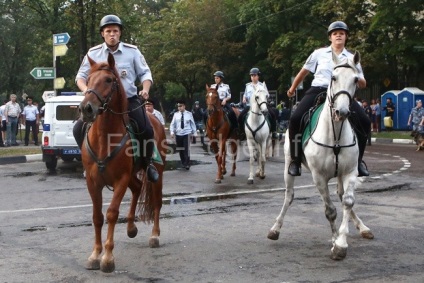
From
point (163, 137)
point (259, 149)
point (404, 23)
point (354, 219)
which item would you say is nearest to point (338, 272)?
point (354, 219)

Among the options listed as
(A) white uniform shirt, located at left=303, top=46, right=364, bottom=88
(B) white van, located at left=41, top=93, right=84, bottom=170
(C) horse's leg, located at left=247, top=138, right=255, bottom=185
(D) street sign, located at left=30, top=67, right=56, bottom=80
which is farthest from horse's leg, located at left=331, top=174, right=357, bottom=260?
(D) street sign, located at left=30, top=67, right=56, bottom=80

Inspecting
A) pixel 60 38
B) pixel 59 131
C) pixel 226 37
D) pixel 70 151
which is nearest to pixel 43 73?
pixel 60 38

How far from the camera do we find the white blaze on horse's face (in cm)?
749

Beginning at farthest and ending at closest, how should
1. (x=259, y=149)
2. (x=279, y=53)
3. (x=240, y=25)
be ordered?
(x=240, y=25), (x=279, y=53), (x=259, y=149)

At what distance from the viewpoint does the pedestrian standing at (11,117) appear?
29281mm

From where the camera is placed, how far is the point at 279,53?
147 ft

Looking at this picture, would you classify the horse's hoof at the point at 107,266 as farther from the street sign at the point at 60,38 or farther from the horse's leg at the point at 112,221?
the street sign at the point at 60,38

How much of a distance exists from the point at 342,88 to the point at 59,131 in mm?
13911

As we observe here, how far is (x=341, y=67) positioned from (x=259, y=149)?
883cm

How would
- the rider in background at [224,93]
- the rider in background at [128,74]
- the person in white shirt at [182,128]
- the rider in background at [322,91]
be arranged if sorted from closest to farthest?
the rider in background at [128,74] → the rider in background at [322,91] → the rider in background at [224,93] → the person in white shirt at [182,128]

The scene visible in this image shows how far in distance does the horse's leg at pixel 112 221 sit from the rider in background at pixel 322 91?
2.45 meters

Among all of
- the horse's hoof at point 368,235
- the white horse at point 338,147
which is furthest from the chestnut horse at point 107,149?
the horse's hoof at point 368,235

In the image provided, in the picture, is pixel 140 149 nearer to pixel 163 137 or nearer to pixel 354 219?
pixel 163 137

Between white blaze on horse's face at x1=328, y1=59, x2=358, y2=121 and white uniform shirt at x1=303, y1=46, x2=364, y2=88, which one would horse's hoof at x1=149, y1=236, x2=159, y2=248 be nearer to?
white blaze on horse's face at x1=328, y1=59, x2=358, y2=121
